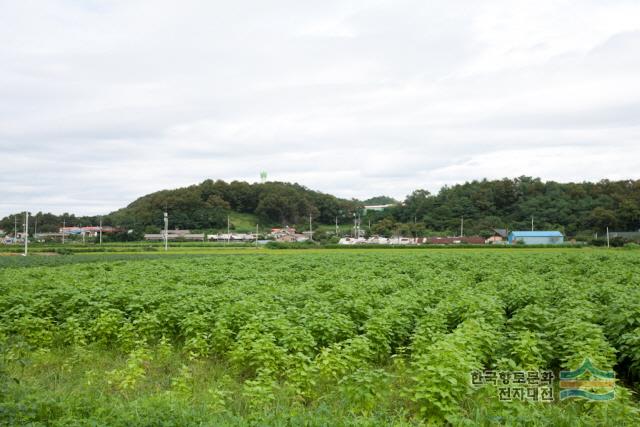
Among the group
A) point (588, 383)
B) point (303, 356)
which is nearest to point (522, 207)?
point (588, 383)

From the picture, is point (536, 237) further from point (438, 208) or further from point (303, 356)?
point (303, 356)

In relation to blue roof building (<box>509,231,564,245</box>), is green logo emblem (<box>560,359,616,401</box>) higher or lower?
lower

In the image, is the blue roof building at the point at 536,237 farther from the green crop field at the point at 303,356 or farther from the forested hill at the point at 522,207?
the green crop field at the point at 303,356

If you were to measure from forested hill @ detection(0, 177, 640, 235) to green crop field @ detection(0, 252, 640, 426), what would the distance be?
3872 inches

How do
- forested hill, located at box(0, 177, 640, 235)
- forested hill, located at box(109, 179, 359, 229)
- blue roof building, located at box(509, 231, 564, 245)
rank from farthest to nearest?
forested hill, located at box(109, 179, 359, 229), forested hill, located at box(0, 177, 640, 235), blue roof building, located at box(509, 231, 564, 245)

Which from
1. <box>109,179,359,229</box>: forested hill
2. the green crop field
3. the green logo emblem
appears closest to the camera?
the green crop field

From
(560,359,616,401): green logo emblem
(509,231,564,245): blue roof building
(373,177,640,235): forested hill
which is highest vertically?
(373,177,640,235): forested hill

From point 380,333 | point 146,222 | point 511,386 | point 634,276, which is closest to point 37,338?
point 380,333

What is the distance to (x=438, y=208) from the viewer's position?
12106cm

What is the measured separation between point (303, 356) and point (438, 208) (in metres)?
116

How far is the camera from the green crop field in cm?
658

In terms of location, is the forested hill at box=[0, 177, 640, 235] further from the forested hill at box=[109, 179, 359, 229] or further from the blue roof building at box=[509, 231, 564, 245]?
the blue roof building at box=[509, 231, 564, 245]

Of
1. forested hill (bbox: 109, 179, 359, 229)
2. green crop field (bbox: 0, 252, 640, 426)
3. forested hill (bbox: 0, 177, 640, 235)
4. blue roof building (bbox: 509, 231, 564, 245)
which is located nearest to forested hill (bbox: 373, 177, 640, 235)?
forested hill (bbox: 0, 177, 640, 235)

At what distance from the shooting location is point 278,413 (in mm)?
6660
